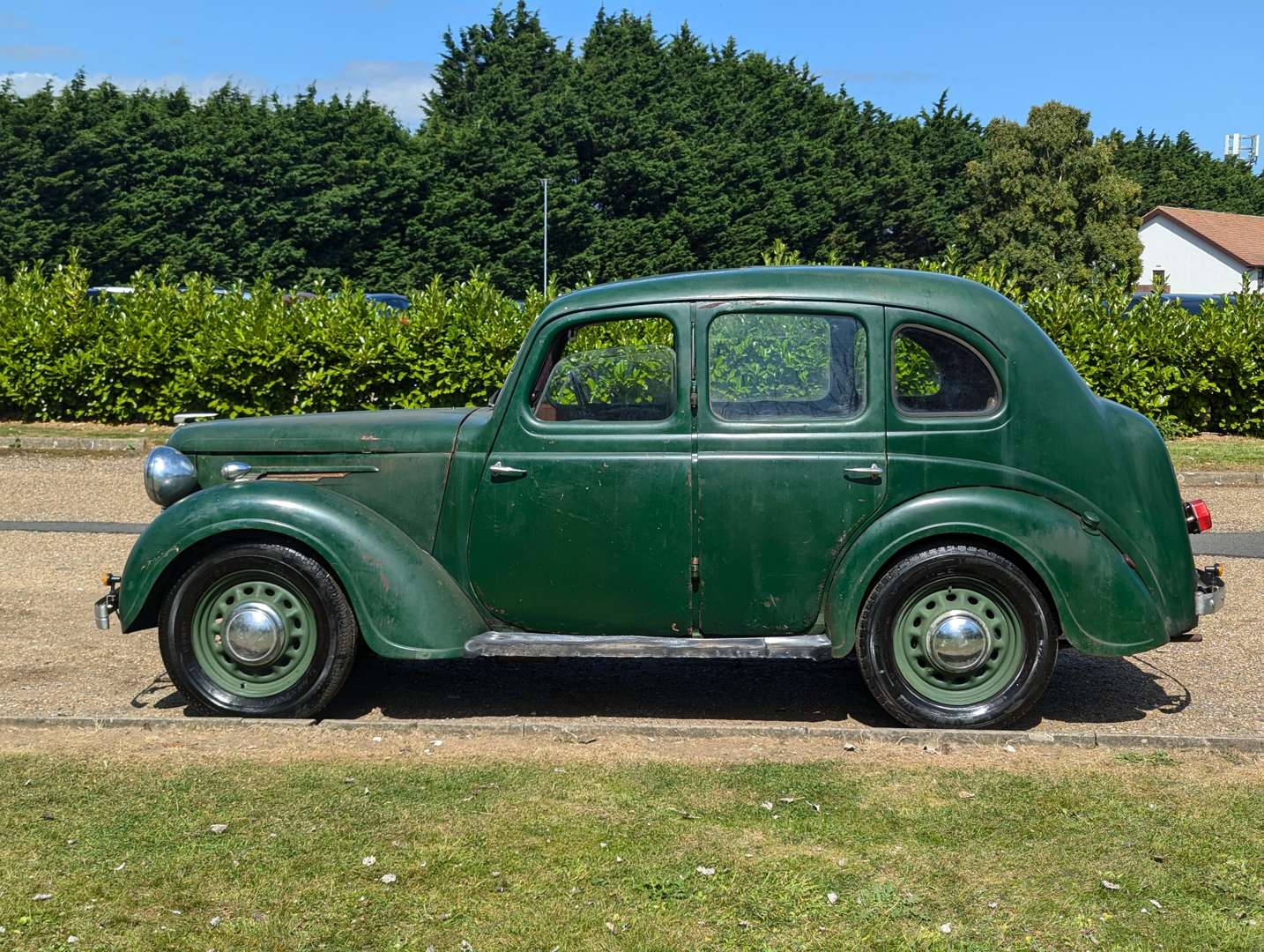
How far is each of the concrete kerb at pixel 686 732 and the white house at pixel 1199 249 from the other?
2695 inches

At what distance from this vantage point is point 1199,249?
238 feet

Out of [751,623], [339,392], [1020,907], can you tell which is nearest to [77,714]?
[751,623]

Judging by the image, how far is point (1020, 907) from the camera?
408 cm

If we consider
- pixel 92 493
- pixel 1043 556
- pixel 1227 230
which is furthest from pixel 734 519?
pixel 1227 230

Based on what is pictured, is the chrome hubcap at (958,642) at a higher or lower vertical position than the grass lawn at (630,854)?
higher

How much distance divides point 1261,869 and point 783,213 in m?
60.3

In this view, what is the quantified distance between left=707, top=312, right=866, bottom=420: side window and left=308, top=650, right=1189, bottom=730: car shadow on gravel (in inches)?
55.2

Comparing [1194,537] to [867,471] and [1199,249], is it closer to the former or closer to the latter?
[867,471]

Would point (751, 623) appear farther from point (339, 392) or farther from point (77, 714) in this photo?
point (339, 392)

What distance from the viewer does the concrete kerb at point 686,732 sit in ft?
18.3

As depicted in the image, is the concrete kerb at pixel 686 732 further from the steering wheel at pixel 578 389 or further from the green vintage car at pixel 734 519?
the steering wheel at pixel 578 389

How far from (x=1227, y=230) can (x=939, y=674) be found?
7595cm

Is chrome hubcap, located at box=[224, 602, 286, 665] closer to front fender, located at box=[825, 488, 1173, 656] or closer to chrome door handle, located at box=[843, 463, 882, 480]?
front fender, located at box=[825, 488, 1173, 656]

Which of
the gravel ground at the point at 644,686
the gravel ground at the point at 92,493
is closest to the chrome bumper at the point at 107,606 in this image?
the gravel ground at the point at 644,686
